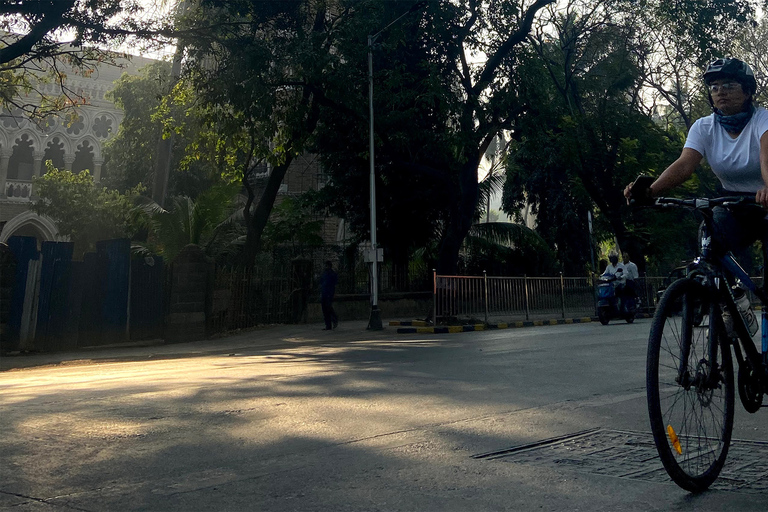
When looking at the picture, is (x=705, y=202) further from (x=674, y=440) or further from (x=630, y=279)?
(x=630, y=279)

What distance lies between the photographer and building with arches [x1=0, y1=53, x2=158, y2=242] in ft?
149

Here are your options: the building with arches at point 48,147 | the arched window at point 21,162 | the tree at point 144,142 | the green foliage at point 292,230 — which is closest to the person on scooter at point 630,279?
the green foliage at point 292,230

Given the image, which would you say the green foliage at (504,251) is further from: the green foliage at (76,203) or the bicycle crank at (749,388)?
the bicycle crank at (749,388)

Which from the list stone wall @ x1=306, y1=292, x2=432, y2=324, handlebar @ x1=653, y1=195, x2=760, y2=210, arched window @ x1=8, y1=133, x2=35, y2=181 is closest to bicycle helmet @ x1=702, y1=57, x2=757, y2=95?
handlebar @ x1=653, y1=195, x2=760, y2=210

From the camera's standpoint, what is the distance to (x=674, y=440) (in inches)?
134

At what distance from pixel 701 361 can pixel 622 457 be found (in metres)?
0.80

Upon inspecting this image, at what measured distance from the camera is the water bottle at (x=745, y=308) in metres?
3.86

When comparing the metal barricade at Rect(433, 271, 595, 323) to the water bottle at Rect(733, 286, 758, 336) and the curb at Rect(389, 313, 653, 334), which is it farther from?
the water bottle at Rect(733, 286, 758, 336)

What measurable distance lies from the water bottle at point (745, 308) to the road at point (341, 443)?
0.68 meters

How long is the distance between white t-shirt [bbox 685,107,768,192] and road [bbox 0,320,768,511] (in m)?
1.45

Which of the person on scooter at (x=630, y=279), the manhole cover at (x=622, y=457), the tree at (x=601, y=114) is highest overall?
the tree at (x=601, y=114)

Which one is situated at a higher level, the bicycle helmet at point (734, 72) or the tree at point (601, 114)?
the tree at point (601, 114)

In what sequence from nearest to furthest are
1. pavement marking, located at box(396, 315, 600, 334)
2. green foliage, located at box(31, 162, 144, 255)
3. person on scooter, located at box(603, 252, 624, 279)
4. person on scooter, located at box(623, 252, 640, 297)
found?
person on scooter, located at box(623, 252, 640, 297)
person on scooter, located at box(603, 252, 624, 279)
pavement marking, located at box(396, 315, 600, 334)
green foliage, located at box(31, 162, 144, 255)

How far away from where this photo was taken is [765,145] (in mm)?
4039
